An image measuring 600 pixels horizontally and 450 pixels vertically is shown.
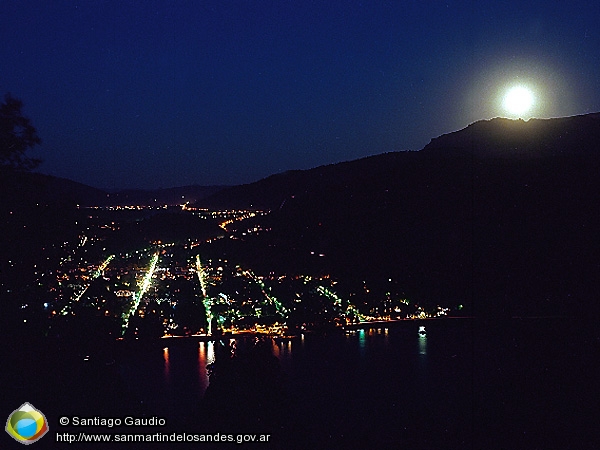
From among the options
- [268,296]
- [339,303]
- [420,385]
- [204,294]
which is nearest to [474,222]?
[339,303]

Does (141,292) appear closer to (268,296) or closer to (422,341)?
(268,296)

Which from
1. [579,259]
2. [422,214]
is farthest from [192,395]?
[422,214]

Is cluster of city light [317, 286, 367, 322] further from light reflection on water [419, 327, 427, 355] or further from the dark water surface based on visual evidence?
light reflection on water [419, 327, 427, 355]

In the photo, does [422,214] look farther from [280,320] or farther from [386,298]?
[280,320]

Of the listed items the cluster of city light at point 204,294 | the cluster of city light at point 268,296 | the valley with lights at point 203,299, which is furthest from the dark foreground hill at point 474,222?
the cluster of city light at point 204,294

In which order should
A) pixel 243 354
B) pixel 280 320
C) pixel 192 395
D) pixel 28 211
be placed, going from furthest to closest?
pixel 280 320 < pixel 192 395 < pixel 243 354 < pixel 28 211
